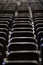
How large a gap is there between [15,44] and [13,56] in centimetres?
34

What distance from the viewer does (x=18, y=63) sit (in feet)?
6.22

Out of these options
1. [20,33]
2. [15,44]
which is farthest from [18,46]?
[20,33]

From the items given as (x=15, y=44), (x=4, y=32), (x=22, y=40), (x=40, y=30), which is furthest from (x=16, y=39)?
(x=40, y=30)

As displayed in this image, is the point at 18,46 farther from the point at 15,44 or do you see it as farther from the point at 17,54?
the point at 17,54

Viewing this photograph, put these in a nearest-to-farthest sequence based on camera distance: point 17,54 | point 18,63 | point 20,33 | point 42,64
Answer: point 18,63 < point 17,54 < point 42,64 < point 20,33

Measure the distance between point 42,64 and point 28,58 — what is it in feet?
0.84

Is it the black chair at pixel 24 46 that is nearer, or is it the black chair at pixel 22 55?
the black chair at pixel 22 55

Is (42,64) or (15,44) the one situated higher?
(15,44)

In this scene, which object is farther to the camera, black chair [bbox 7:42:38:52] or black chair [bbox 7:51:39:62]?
black chair [bbox 7:42:38:52]

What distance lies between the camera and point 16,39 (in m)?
2.81

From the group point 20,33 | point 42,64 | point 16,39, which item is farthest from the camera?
point 20,33

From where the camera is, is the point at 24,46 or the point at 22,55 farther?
the point at 24,46

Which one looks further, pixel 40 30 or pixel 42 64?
pixel 40 30

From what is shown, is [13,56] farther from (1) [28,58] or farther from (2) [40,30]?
(2) [40,30]
